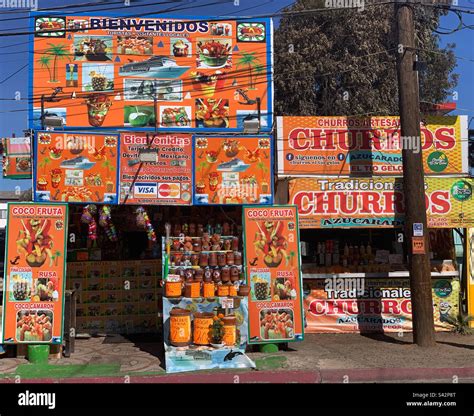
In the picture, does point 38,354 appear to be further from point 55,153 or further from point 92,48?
point 92,48

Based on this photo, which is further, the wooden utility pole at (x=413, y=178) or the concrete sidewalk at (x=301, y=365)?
the wooden utility pole at (x=413, y=178)

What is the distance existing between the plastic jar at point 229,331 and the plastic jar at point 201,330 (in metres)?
0.27

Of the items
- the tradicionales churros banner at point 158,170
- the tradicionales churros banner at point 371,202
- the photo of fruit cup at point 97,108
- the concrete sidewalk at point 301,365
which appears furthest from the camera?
the photo of fruit cup at point 97,108

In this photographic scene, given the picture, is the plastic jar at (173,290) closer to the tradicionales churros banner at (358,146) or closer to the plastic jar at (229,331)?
the plastic jar at (229,331)

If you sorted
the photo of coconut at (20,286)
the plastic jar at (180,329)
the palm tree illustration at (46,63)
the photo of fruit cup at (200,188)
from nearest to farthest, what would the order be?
the plastic jar at (180,329) → the photo of coconut at (20,286) → the photo of fruit cup at (200,188) → the palm tree illustration at (46,63)

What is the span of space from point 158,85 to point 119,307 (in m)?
5.21

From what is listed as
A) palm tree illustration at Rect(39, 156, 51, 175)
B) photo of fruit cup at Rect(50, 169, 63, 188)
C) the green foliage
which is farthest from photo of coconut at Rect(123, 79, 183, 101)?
the green foliage

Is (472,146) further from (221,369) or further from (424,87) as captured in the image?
(221,369)

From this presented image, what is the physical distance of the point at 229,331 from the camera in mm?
8648

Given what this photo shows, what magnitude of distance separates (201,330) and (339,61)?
17252 millimetres

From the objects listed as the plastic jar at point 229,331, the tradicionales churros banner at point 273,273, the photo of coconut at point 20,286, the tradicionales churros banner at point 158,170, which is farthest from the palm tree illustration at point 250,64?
the photo of coconut at point 20,286

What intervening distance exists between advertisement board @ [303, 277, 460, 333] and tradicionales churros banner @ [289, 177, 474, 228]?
150 cm

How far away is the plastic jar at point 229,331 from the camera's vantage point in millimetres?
8609

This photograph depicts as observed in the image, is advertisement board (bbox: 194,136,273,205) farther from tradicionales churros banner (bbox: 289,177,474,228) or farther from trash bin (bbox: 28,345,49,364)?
trash bin (bbox: 28,345,49,364)
